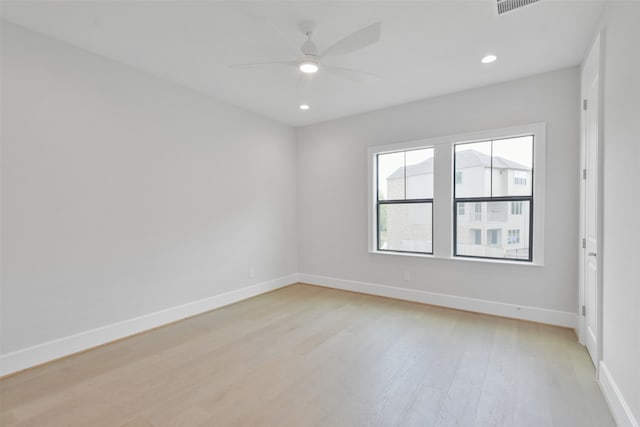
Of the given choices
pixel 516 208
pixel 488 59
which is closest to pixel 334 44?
pixel 488 59

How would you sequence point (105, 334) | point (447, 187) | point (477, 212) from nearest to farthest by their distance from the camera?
point (105, 334) → point (477, 212) → point (447, 187)

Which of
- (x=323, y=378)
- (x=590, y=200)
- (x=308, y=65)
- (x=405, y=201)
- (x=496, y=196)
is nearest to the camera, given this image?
(x=323, y=378)

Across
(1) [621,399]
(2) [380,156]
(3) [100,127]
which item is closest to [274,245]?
(2) [380,156]

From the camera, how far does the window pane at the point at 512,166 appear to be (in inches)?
137

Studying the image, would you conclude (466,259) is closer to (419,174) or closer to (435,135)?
Answer: (419,174)

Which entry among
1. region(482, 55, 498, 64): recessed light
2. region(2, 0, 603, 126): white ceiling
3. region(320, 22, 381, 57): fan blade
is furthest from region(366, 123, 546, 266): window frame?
region(320, 22, 381, 57): fan blade

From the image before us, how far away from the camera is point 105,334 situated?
2961 millimetres

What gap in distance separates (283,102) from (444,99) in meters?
2.15

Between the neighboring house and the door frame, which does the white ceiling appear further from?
the neighboring house

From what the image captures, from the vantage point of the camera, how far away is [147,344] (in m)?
2.97

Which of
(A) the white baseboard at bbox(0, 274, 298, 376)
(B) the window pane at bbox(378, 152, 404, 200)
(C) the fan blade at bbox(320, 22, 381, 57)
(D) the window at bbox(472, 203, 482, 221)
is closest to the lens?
(C) the fan blade at bbox(320, 22, 381, 57)

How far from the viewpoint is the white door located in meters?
2.47

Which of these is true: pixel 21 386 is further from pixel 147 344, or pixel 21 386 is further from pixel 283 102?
pixel 283 102

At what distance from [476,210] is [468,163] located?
61 cm
